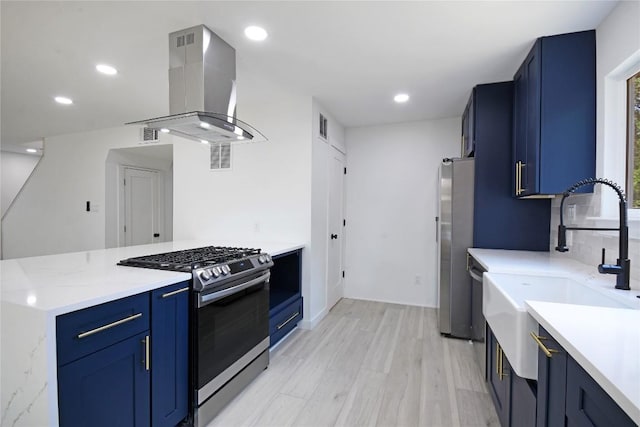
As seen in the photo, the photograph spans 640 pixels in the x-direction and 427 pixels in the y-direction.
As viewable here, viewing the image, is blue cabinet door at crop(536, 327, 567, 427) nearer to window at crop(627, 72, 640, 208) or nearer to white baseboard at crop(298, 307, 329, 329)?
window at crop(627, 72, 640, 208)

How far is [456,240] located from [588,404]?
2.28 m

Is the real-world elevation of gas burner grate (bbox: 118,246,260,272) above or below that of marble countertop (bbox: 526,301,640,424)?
above

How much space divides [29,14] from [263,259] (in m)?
2.15

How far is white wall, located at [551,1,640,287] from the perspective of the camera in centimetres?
168

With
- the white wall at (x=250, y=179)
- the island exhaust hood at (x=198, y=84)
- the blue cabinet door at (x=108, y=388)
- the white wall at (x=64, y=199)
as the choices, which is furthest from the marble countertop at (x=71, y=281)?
the white wall at (x=64, y=199)

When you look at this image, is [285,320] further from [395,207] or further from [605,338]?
[605,338]

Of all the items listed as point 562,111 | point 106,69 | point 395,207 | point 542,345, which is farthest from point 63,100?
point 562,111

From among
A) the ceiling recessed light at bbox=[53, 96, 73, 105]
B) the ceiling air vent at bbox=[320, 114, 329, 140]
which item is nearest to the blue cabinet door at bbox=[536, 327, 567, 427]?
the ceiling air vent at bbox=[320, 114, 329, 140]

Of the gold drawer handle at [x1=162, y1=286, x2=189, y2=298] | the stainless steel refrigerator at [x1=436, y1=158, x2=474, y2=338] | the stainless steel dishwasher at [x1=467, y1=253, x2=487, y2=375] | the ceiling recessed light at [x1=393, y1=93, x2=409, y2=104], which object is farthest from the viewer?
the ceiling recessed light at [x1=393, y1=93, x2=409, y2=104]

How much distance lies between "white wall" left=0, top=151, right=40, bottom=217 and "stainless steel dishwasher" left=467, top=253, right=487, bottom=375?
8740mm

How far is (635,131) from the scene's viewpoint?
176 centimetres

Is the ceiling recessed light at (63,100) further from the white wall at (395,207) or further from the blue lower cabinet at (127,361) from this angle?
the white wall at (395,207)

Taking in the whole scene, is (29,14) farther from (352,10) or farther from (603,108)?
(603,108)

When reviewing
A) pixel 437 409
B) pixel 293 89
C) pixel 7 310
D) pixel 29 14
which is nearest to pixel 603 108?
pixel 437 409
